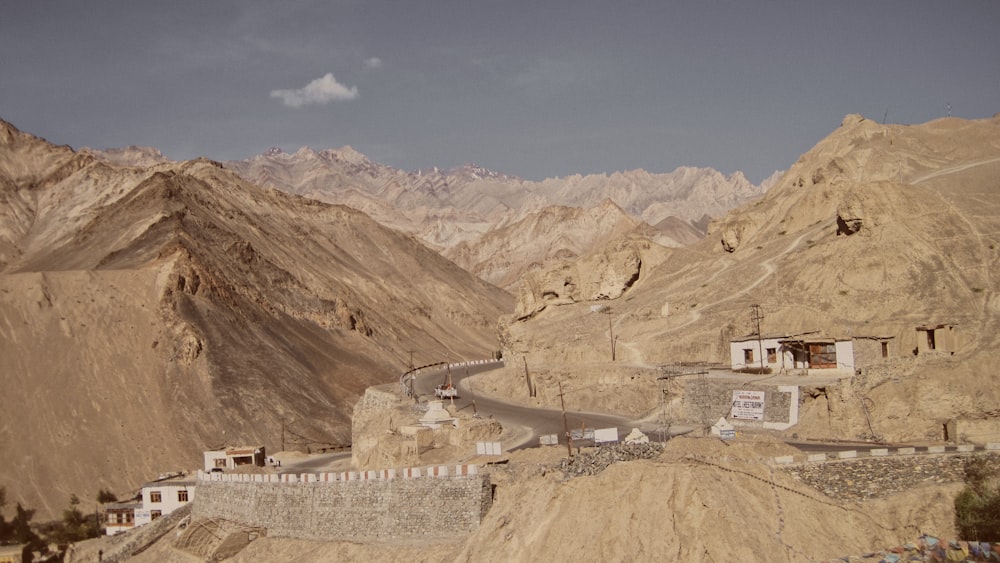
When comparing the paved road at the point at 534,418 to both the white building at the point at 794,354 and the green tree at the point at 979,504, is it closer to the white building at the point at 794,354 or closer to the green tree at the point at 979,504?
the white building at the point at 794,354

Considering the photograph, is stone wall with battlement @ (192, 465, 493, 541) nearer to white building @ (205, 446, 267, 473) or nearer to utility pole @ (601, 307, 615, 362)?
white building @ (205, 446, 267, 473)

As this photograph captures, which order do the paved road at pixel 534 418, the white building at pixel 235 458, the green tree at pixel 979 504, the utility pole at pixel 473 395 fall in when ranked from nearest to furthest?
the green tree at pixel 979 504 < the paved road at pixel 534 418 < the utility pole at pixel 473 395 < the white building at pixel 235 458

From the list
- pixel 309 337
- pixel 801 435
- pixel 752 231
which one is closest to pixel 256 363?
pixel 309 337

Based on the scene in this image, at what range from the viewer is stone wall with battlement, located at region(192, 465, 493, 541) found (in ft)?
93.4

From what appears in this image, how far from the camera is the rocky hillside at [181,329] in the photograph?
6619cm

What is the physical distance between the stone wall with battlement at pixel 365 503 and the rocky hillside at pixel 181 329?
26.8m

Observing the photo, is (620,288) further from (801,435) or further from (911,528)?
(911,528)

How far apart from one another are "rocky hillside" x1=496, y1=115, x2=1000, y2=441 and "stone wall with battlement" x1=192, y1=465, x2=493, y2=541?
35.9 feet

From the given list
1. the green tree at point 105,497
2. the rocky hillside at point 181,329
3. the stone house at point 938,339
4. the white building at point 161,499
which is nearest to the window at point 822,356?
the stone house at point 938,339

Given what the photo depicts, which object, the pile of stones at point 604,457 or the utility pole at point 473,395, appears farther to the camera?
the utility pole at point 473,395

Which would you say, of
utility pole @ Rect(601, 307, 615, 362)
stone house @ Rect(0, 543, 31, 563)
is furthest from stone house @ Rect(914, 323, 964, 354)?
stone house @ Rect(0, 543, 31, 563)

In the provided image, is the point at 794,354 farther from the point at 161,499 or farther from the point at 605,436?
the point at 161,499

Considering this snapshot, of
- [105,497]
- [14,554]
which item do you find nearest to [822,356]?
[14,554]

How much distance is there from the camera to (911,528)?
2361 centimetres
